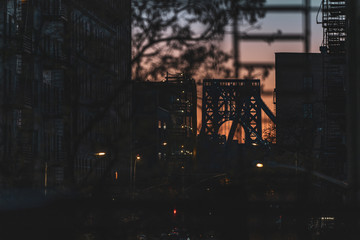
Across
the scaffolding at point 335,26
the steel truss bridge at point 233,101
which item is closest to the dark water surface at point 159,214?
the steel truss bridge at point 233,101

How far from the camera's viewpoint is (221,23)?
11930 millimetres

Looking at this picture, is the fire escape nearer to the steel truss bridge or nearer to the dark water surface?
the steel truss bridge

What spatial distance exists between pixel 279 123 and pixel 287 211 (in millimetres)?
47789

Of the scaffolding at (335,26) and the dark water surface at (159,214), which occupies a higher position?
the scaffolding at (335,26)

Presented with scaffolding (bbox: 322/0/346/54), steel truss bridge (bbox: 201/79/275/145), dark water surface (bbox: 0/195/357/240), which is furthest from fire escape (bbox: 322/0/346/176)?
dark water surface (bbox: 0/195/357/240)

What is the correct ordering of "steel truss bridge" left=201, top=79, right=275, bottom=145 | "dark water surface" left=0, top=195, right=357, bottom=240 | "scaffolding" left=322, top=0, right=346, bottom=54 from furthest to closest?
"scaffolding" left=322, top=0, right=346, bottom=54, "steel truss bridge" left=201, top=79, right=275, bottom=145, "dark water surface" left=0, top=195, right=357, bottom=240

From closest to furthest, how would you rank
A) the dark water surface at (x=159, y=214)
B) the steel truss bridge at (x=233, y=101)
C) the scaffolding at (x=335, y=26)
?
the dark water surface at (x=159, y=214) → the steel truss bridge at (x=233, y=101) → the scaffolding at (x=335, y=26)

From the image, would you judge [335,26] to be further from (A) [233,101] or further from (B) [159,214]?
(B) [159,214]

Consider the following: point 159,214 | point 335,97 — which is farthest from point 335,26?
point 159,214

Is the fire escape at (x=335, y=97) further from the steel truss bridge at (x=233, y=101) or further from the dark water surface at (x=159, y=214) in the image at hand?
the dark water surface at (x=159, y=214)

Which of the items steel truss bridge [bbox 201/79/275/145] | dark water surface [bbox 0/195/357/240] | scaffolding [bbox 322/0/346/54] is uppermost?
scaffolding [bbox 322/0/346/54]

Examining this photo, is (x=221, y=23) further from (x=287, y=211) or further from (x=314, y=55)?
(x=314, y=55)

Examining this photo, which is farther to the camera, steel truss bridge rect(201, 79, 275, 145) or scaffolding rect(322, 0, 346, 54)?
scaffolding rect(322, 0, 346, 54)

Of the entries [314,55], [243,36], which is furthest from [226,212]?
[314,55]
